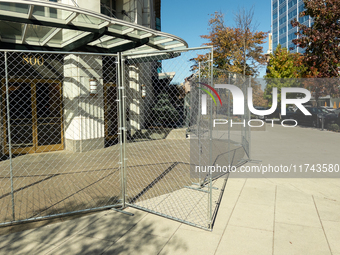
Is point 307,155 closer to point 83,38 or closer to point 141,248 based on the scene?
point 141,248

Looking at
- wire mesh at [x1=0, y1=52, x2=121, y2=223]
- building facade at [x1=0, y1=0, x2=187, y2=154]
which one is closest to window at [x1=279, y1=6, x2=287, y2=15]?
building facade at [x1=0, y1=0, x2=187, y2=154]

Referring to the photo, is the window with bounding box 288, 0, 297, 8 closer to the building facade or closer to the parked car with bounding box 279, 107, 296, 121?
the parked car with bounding box 279, 107, 296, 121

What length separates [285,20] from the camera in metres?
81.6

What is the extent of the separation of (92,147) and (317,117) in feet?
47.5

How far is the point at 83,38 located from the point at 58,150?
4.13 meters

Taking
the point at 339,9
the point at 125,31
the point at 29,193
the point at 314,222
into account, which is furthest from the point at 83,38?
the point at 339,9

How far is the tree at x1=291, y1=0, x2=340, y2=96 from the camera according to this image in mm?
15172

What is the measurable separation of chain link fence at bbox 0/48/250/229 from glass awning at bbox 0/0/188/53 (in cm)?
44

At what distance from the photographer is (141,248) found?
322 cm

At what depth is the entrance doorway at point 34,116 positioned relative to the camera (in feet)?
30.2

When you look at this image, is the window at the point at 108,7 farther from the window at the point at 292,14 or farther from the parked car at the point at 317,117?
the window at the point at 292,14

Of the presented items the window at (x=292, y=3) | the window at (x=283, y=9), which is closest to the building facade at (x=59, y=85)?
the window at (x=292, y=3)

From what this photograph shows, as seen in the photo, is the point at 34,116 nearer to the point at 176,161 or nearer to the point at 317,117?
the point at 176,161

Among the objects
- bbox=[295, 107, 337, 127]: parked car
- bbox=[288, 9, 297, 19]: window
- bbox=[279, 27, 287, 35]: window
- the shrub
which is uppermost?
bbox=[288, 9, 297, 19]: window
